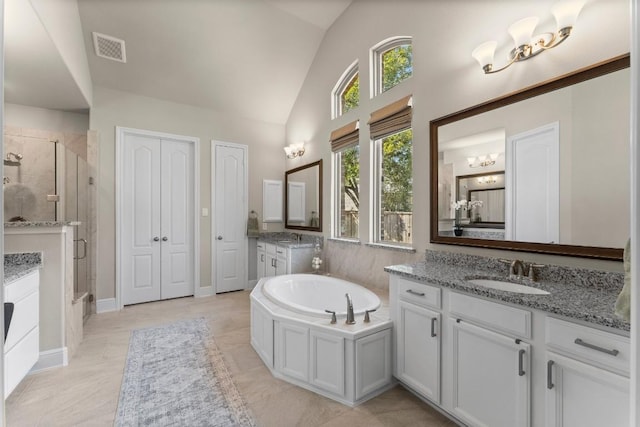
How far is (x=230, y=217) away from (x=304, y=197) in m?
1.24

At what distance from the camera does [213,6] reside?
127 inches

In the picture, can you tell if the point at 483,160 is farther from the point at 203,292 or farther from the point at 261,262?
the point at 203,292

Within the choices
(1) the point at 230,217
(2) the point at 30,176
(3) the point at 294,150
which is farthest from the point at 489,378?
(2) the point at 30,176

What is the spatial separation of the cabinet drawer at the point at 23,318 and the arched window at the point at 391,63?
3.45 meters

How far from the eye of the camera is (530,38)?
1774 millimetres

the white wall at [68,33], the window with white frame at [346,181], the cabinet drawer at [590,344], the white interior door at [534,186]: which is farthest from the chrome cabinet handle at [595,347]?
the white wall at [68,33]

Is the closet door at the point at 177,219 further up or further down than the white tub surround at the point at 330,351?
further up

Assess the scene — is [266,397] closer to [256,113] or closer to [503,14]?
[503,14]

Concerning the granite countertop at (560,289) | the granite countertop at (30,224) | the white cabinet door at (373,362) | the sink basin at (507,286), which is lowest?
the white cabinet door at (373,362)

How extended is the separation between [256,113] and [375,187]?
259 centimetres

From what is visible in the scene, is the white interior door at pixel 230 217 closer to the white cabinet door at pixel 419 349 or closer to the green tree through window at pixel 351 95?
the green tree through window at pixel 351 95

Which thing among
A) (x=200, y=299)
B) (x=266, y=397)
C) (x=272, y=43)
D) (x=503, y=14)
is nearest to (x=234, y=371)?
(x=266, y=397)

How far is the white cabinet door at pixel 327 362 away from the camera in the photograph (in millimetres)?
1932

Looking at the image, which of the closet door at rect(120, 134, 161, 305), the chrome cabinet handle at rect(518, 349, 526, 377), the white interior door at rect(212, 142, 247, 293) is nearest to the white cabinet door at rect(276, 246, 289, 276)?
the white interior door at rect(212, 142, 247, 293)
